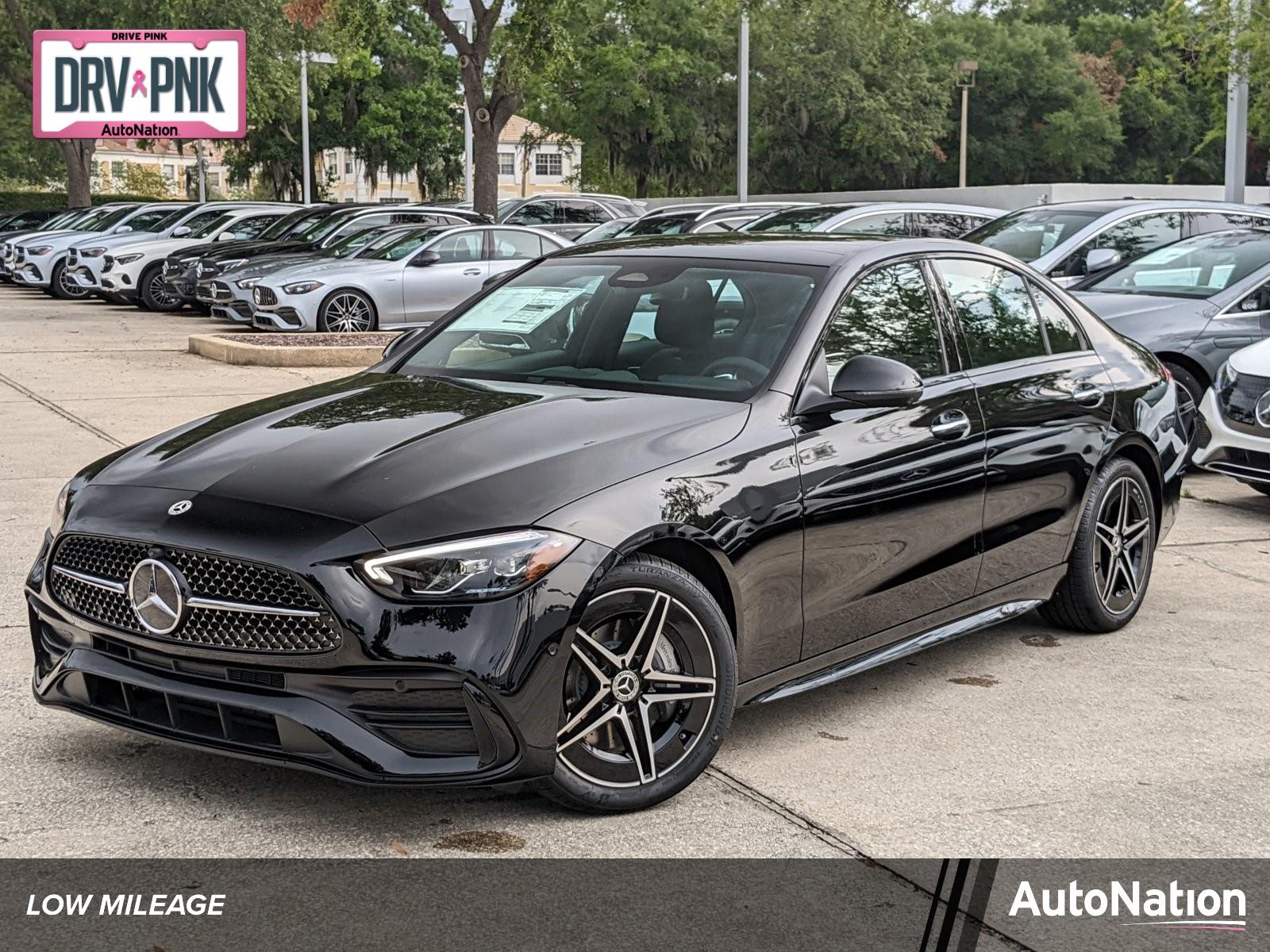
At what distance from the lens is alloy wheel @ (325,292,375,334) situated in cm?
1942

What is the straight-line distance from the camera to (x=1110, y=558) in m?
6.51

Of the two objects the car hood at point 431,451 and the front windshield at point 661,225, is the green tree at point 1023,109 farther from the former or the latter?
the car hood at point 431,451

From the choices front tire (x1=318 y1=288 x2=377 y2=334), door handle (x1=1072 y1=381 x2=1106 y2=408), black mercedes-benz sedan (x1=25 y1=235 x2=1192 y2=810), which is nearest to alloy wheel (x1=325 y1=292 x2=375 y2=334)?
front tire (x1=318 y1=288 x2=377 y2=334)

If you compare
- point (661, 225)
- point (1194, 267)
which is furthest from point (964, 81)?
point (1194, 267)

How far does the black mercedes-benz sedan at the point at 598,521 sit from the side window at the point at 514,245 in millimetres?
14470

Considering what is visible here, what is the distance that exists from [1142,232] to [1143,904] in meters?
10.3

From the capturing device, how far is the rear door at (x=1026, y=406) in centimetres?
578

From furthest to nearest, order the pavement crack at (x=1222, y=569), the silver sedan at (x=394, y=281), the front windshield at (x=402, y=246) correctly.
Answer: the front windshield at (x=402, y=246)
the silver sedan at (x=394, y=281)
the pavement crack at (x=1222, y=569)

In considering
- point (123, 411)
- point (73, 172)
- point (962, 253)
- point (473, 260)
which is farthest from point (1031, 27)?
point (962, 253)

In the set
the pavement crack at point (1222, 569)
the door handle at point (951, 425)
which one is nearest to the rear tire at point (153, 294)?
the pavement crack at point (1222, 569)

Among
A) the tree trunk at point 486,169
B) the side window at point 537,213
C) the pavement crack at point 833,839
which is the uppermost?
the tree trunk at point 486,169

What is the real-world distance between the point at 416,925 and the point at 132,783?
1.28 m

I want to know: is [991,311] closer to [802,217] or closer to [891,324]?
[891,324]

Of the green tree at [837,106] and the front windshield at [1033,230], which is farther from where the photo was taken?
the green tree at [837,106]
